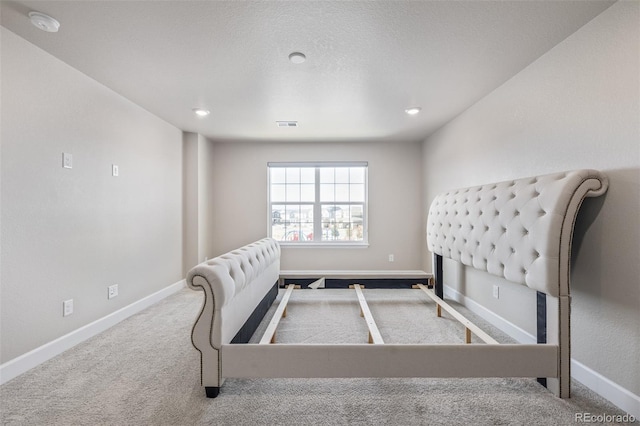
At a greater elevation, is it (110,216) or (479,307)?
(110,216)

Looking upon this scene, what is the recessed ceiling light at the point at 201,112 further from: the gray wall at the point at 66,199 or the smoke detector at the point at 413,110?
the smoke detector at the point at 413,110

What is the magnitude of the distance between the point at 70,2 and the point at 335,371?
2508 millimetres

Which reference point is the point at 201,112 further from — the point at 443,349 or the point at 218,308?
the point at 443,349

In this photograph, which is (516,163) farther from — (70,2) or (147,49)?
(70,2)

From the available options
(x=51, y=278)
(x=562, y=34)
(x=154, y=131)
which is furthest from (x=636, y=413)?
(x=154, y=131)

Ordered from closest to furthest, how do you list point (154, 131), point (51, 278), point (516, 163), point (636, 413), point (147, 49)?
point (636, 413), point (147, 49), point (51, 278), point (516, 163), point (154, 131)

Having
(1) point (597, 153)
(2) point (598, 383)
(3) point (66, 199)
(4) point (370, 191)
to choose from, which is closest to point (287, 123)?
(4) point (370, 191)

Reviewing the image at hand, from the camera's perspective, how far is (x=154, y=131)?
3.44 metres

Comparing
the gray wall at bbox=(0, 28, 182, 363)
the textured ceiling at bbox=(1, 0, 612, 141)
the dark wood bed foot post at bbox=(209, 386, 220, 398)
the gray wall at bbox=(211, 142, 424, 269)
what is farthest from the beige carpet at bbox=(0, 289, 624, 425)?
the gray wall at bbox=(211, 142, 424, 269)

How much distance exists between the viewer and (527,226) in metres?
1.79

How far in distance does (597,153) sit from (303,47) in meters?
1.93

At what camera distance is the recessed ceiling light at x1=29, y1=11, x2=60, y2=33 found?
64.9 inches

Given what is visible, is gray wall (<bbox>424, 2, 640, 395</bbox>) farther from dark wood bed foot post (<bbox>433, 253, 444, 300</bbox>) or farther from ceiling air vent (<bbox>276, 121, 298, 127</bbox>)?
ceiling air vent (<bbox>276, 121, 298, 127</bbox>)

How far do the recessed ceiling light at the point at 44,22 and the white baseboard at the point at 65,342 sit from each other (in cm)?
211
